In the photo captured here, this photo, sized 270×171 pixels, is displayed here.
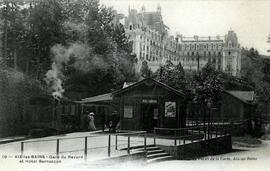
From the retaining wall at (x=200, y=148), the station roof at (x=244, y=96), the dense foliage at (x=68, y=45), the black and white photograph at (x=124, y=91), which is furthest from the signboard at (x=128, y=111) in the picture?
the station roof at (x=244, y=96)

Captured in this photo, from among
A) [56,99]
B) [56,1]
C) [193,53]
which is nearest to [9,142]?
[56,99]

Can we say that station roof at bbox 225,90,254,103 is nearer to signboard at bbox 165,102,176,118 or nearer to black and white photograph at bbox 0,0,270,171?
black and white photograph at bbox 0,0,270,171

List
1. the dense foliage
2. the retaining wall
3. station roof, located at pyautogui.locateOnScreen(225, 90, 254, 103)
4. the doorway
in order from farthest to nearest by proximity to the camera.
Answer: station roof, located at pyautogui.locateOnScreen(225, 90, 254, 103)
the dense foliage
the doorway
the retaining wall

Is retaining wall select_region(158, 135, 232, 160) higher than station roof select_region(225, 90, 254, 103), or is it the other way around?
station roof select_region(225, 90, 254, 103)

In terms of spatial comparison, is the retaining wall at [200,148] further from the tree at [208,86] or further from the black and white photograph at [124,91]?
the tree at [208,86]

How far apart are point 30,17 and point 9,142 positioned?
719 centimetres

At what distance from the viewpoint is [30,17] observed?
1703cm

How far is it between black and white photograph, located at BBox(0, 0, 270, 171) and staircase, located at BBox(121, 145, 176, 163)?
32 mm

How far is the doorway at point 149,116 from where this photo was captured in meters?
15.1

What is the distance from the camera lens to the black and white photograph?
31.6ft

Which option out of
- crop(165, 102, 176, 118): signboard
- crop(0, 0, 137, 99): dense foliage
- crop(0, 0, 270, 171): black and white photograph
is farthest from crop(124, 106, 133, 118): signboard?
crop(0, 0, 137, 99): dense foliage

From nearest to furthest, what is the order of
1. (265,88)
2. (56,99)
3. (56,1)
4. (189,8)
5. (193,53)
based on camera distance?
(189,8)
(265,88)
(56,99)
(56,1)
(193,53)

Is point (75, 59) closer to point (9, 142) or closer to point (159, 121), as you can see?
point (159, 121)

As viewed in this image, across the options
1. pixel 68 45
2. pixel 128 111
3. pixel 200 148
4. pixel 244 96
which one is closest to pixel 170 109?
pixel 128 111
